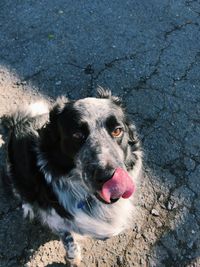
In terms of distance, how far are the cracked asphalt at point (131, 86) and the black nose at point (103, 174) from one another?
1.20 meters

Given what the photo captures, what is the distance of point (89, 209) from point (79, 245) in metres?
0.56

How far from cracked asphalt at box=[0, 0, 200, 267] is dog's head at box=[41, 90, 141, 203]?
2.94 ft

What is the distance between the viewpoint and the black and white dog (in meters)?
2.77

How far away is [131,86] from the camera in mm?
4684

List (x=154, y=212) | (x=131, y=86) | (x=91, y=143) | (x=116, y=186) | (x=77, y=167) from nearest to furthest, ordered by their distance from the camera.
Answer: (x=116, y=186) < (x=91, y=143) < (x=77, y=167) < (x=154, y=212) < (x=131, y=86)

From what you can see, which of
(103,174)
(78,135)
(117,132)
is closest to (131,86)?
(117,132)

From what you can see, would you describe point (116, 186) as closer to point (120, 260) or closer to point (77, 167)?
point (77, 167)

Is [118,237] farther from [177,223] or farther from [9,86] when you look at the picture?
[9,86]

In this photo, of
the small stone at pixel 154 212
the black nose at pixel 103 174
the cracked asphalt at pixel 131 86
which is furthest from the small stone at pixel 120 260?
the black nose at pixel 103 174

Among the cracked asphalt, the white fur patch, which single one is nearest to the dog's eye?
the white fur patch

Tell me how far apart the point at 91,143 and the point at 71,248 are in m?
1.03

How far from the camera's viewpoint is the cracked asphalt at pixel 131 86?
3.65 metres

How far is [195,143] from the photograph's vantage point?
14.0 feet

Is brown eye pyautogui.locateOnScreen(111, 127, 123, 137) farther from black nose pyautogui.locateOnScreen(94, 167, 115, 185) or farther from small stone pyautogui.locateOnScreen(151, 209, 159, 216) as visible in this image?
small stone pyautogui.locateOnScreen(151, 209, 159, 216)
